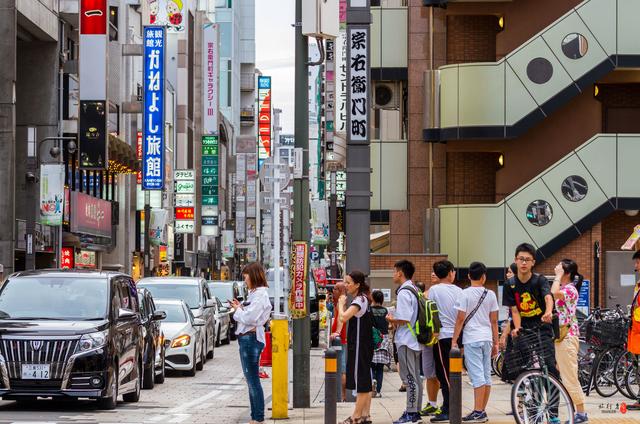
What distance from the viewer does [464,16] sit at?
36.2m

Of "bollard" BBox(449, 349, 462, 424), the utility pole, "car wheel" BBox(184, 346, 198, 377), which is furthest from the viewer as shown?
"car wheel" BBox(184, 346, 198, 377)

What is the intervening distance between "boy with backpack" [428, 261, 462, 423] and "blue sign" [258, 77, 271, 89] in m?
146

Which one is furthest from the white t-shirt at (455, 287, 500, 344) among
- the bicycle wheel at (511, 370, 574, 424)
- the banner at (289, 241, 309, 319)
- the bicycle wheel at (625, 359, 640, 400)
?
the bicycle wheel at (625, 359, 640, 400)

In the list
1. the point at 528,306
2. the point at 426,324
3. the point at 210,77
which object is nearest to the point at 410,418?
the point at 426,324

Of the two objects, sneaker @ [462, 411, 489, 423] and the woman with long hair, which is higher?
the woman with long hair

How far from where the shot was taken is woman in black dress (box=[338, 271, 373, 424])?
15.9 meters

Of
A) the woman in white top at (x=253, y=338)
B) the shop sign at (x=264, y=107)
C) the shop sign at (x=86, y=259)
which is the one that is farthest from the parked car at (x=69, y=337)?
the shop sign at (x=264, y=107)

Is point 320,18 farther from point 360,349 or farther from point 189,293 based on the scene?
point 189,293

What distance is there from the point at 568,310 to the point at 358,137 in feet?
16.3

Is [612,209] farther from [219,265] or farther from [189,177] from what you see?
[219,265]

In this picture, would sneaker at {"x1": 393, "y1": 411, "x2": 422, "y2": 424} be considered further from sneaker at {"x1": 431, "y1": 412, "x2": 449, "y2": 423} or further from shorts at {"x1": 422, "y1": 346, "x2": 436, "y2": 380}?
shorts at {"x1": 422, "y1": 346, "x2": 436, "y2": 380}

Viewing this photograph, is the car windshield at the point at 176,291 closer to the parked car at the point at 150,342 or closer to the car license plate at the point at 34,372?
the parked car at the point at 150,342

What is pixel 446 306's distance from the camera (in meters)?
17.0

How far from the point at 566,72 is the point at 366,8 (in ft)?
41.6
